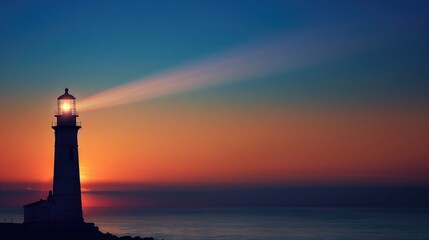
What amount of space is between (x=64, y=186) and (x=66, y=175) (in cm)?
74

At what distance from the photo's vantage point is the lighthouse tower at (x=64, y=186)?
151 feet

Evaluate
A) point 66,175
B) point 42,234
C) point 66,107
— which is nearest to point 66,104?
point 66,107

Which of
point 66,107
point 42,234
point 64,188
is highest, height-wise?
point 66,107

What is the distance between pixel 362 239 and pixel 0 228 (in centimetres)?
6024

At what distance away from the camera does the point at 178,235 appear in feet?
331

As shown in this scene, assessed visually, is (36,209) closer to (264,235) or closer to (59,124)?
(59,124)

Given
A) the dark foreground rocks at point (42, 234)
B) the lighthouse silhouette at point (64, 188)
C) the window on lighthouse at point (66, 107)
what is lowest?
the dark foreground rocks at point (42, 234)

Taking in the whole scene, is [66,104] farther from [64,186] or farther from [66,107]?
[64,186]

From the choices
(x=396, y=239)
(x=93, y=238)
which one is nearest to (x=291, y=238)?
(x=396, y=239)

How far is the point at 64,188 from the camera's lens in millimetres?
45844

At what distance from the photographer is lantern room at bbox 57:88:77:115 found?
4772 centimetres

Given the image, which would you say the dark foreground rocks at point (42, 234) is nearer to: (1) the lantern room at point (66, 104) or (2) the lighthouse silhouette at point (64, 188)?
(2) the lighthouse silhouette at point (64, 188)

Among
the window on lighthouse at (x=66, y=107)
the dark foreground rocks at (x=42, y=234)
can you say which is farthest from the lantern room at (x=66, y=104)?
the dark foreground rocks at (x=42, y=234)

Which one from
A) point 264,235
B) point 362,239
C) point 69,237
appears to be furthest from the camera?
point 264,235
